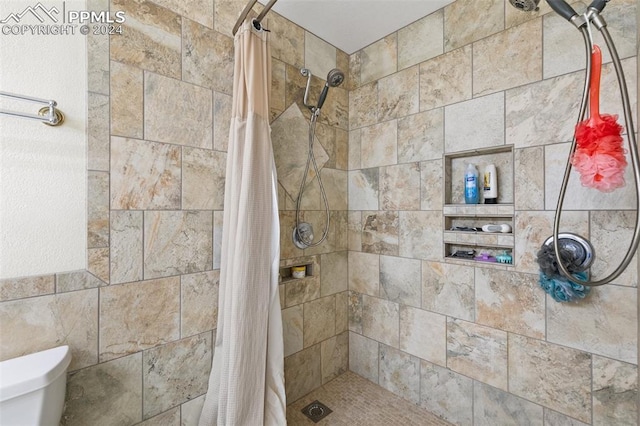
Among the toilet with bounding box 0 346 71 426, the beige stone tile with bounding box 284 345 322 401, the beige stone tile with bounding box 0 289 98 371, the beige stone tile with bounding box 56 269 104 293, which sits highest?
the beige stone tile with bounding box 56 269 104 293

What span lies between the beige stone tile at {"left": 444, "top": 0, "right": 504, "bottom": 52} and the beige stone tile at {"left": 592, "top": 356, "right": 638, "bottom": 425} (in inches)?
63.7

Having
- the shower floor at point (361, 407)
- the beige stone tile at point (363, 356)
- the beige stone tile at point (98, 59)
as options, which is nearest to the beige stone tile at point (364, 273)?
the beige stone tile at point (363, 356)

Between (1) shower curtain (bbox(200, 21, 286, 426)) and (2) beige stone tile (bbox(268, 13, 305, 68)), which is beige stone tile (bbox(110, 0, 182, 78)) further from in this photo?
(2) beige stone tile (bbox(268, 13, 305, 68))

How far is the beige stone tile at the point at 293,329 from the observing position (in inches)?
68.6

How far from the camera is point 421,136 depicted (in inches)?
68.3

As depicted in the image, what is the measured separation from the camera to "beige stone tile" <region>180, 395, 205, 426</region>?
52.7 inches

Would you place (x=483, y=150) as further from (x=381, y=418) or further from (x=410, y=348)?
(x=381, y=418)

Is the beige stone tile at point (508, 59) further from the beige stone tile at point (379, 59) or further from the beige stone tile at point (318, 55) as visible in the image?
the beige stone tile at point (318, 55)

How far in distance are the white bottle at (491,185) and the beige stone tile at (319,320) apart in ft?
3.87

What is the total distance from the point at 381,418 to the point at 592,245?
1405 millimetres

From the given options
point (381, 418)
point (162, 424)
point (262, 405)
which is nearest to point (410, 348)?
point (381, 418)

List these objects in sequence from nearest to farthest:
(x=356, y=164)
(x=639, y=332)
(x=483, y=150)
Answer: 1. (x=639, y=332)
2. (x=483, y=150)
3. (x=356, y=164)

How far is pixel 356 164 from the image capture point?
6.88 ft

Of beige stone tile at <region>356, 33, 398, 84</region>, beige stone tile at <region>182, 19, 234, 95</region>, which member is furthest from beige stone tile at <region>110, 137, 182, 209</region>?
beige stone tile at <region>356, 33, 398, 84</region>
